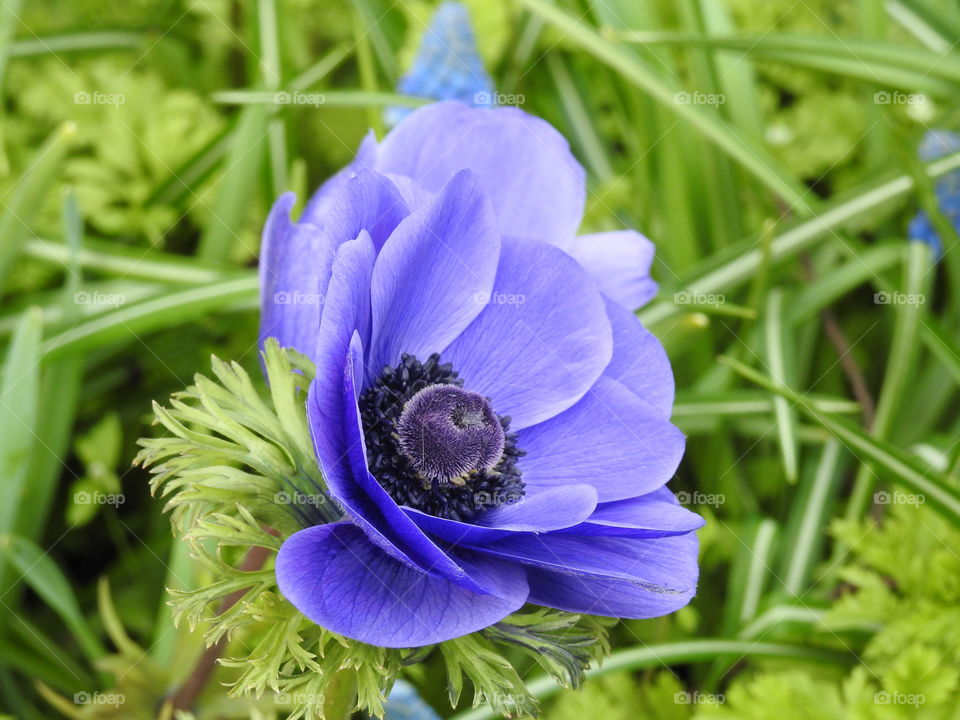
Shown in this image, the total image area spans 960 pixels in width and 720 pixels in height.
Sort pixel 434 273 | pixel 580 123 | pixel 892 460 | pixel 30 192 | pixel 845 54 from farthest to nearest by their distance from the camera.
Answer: pixel 580 123
pixel 845 54
pixel 30 192
pixel 892 460
pixel 434 273

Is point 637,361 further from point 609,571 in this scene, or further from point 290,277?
point 290,277

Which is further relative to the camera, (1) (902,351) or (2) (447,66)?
(2) (447,66)

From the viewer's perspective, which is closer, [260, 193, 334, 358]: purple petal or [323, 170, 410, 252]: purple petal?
[323, 170, 410, 252]: purple petal

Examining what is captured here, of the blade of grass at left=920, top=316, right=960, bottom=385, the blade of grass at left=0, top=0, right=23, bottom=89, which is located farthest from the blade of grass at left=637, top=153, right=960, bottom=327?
the blade of grass at left=0, top=0, right=23, bottom=89

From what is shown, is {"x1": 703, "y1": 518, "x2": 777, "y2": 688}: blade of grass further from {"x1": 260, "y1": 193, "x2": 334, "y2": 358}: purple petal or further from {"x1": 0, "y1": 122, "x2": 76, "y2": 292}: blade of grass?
{"x1": 0, "y1": 122, "x2": 76, "y2": 292}: blade of grass

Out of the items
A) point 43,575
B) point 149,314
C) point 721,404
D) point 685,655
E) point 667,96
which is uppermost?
point 667,96

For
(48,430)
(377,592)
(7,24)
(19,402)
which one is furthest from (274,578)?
(7,24)
